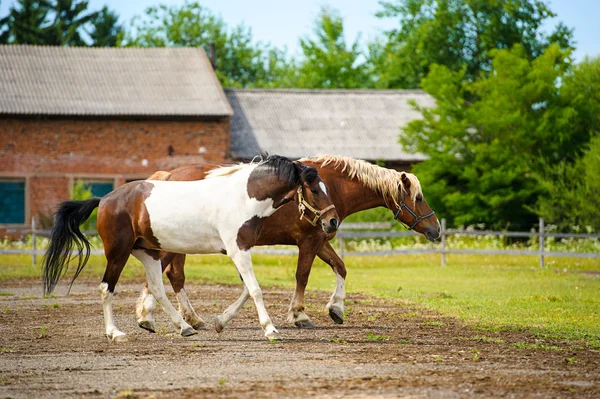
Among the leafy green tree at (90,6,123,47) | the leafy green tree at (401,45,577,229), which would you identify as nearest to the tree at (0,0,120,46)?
the leafy green tree at (90,6,123,47)

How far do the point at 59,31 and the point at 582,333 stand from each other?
54.2m

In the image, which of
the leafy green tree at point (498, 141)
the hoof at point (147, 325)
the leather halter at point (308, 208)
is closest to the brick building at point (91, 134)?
the leafy green tree at point (498, 141)

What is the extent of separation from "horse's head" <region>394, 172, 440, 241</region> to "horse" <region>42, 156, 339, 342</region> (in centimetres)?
193

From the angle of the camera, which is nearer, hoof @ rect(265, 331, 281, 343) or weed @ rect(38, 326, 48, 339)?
hoof @ rect(265, 331, 281, 343)

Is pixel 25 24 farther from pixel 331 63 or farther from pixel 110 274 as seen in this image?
pixel 110 274

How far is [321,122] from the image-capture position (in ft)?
121

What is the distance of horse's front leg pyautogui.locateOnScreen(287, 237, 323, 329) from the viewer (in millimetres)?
11109

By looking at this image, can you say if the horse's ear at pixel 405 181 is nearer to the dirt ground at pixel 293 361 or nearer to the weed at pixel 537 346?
the dirt ground at pixel 293 361

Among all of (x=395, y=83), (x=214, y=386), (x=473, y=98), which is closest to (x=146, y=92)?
(x=473, y=98)

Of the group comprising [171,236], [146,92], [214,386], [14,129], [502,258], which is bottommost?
[14,129]

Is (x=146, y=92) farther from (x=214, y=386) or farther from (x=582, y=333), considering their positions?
(x=214, y=386)

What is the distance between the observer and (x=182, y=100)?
34.1 meters

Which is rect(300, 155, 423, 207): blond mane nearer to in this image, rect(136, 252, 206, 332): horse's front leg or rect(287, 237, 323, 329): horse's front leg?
rect(287, 237, 323, 329): horse's front leg

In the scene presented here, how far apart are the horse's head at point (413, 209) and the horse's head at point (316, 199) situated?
6.24 feet
